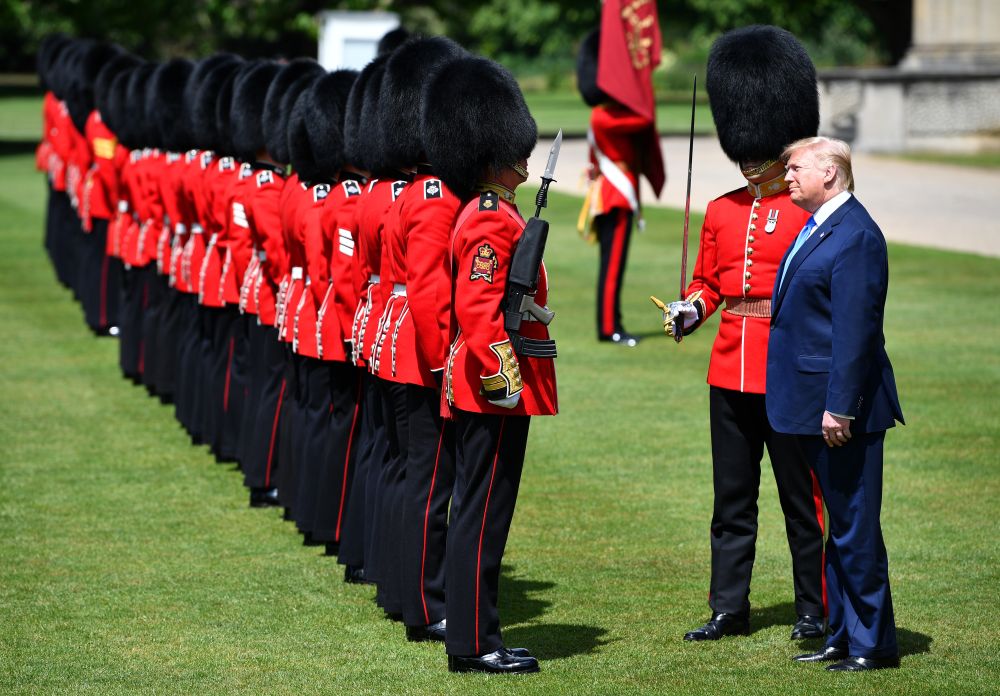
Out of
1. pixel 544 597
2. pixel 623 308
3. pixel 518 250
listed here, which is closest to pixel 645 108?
pixel 623 308

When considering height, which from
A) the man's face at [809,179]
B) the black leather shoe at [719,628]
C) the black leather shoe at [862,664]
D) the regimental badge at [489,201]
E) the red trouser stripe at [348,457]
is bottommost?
the black leather shoe at [719,628]

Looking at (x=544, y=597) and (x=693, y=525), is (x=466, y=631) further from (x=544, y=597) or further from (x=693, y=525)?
(x=693, y=525)

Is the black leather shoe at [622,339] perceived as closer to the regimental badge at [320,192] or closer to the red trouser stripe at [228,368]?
the red trouser stripe at [228,368]

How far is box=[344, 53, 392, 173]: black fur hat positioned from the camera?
6.23m

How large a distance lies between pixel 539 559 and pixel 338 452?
904 millimetres

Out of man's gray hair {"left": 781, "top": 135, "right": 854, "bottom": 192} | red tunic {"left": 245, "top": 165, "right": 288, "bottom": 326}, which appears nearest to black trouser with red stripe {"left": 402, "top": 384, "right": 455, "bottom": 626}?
man's gray hair {"left": 781, "top": 135, "right": 854, "bottom": 192}

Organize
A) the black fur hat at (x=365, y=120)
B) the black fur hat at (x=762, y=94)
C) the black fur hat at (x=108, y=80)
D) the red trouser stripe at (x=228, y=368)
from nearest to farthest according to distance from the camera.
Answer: the black fur hat at (x=762, y=94) < the black fur hat at (x=365, y=120) < the red trouser stripe at (x=228, y=368) < the black fur hat at (x=108, y=80)

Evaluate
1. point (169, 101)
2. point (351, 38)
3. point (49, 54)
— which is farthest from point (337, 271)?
point (49, 54)

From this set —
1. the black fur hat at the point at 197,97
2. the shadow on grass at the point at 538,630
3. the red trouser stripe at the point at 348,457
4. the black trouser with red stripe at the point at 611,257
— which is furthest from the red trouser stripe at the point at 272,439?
the black trouser with red stripe at the point at 611,257

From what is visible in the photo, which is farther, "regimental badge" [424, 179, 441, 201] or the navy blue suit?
"regimental badge" [424, 179, 441, 201]

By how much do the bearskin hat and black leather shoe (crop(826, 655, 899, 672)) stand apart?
7.11 metres

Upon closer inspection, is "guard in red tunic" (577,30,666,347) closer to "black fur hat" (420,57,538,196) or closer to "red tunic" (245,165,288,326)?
"red tunic" (245,165,288,326)

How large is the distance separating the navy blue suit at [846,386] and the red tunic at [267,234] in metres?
2.79

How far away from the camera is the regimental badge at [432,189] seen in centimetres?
546
